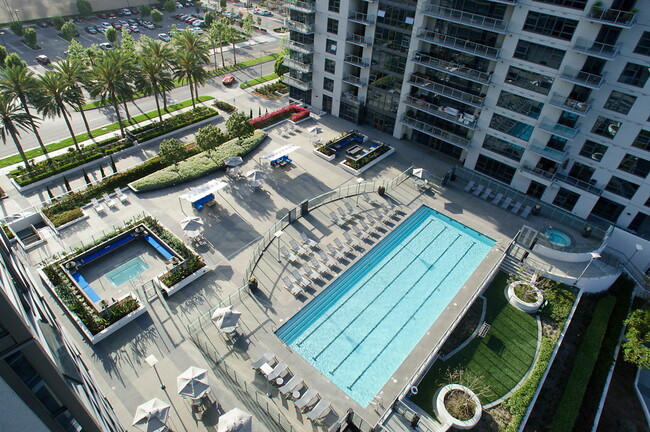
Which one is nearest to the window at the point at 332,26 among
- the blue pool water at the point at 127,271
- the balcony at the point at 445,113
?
the balcony at the point at 445,113

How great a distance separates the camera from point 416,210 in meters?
38.4

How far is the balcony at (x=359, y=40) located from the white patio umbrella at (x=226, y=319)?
33788 millimetres

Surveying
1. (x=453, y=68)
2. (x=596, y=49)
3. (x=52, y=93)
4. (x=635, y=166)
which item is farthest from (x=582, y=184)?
(x=52, y=93)

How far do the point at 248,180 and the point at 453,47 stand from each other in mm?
23733

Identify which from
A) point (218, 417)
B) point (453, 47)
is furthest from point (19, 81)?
point (453, 47)

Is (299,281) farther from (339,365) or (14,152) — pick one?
(14,152)

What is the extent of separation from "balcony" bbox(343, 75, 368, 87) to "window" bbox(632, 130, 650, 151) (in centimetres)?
2745

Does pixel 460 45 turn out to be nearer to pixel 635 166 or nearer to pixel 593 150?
pixel 593 150

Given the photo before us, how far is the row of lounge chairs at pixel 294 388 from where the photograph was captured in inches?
890

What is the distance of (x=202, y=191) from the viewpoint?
118ft

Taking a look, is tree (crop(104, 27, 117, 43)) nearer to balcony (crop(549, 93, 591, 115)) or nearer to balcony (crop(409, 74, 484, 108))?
balcony (crop(409, 74, 484, 108))

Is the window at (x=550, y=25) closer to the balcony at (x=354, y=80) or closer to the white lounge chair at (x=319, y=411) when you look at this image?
the balcony at (x=354, y=80)

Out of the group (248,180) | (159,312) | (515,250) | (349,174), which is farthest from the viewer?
(349,174)

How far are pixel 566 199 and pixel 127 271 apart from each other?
4010cm
